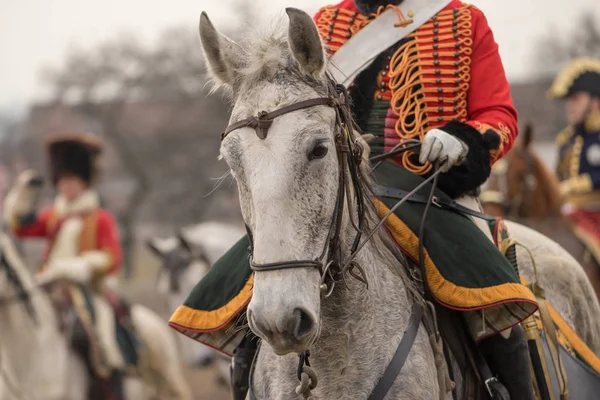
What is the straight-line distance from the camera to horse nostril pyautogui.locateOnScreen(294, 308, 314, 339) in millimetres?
2908

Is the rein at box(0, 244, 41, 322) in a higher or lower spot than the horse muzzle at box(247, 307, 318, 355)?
lower

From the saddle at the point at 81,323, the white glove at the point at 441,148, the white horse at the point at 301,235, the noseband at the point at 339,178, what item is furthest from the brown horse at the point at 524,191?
the noseband at the point at 339,178

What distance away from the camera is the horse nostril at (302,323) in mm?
2908

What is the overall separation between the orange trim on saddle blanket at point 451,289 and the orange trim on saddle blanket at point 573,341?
3.43 feet

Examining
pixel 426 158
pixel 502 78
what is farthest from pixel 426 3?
pixel 426 158

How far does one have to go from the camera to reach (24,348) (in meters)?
→ 9.28

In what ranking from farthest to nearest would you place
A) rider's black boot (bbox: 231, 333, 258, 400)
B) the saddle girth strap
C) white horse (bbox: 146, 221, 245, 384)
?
white horse (bbox: 146, 221, 245, 384), rider's black boot (bbox: 231, 333, 258, 400), the saddle girth strap

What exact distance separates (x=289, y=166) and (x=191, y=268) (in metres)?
8.33

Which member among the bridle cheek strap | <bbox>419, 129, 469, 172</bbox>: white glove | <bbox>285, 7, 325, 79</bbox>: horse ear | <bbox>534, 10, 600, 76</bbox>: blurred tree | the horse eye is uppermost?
<bbox>285, 7, 325, 79</bbox>: horse ear

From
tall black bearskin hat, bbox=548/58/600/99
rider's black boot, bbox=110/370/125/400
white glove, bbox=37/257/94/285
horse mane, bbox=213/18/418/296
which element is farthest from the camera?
rider's black boot, bbox=110/370/125/400

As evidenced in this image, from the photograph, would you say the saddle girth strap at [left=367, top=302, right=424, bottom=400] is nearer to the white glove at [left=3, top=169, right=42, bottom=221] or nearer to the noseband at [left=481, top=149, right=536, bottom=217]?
the noseband at [left=481, top=149, right=536, bottom=217]

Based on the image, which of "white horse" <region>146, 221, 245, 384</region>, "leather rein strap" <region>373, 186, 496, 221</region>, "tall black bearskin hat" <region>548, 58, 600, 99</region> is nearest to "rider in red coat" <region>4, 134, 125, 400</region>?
"white horse" <region>146, 221, 245, 384</region>

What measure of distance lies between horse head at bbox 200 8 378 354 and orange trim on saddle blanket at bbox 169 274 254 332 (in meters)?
0.60

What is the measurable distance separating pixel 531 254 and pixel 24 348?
6261 millimetres
